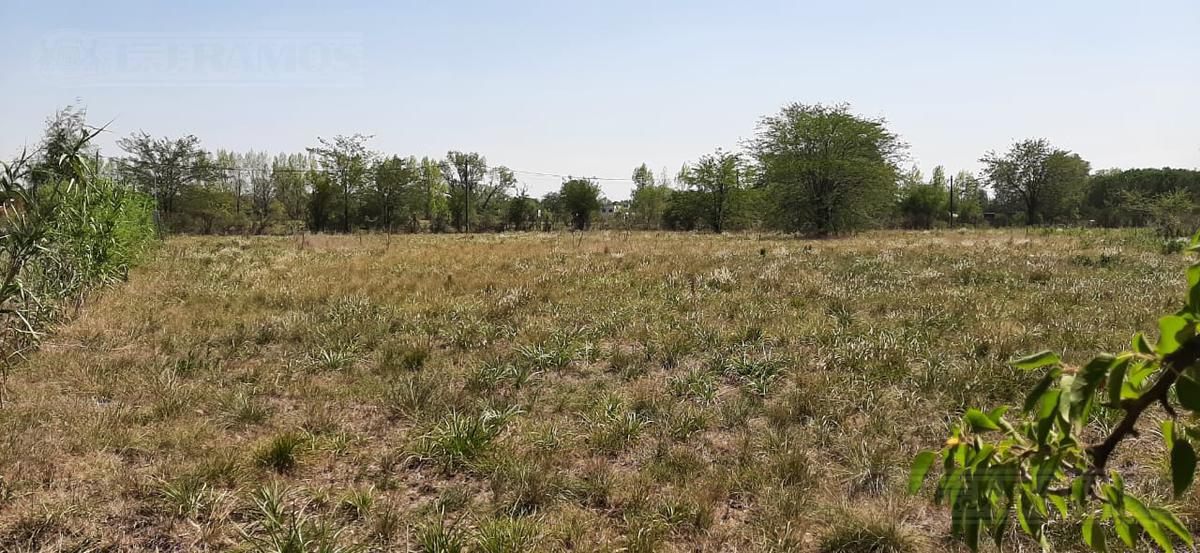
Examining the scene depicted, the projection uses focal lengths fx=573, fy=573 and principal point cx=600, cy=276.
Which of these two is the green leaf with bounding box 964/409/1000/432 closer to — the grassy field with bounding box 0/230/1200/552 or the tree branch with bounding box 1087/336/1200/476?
the tree branch with bounding box 1087/336/1200/476

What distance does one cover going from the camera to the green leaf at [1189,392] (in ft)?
2.12

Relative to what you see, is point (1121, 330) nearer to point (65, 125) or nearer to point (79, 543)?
point (79, 543)

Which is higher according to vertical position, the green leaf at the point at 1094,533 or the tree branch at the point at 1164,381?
the tree branch at the point at 1164,381

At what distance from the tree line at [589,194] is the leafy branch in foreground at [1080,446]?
113ft

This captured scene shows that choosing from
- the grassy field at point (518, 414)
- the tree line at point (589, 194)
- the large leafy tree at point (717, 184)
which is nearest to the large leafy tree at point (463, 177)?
the tree line at point (589, 194)

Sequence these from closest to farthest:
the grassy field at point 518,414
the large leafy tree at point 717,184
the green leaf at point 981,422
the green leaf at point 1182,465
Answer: the green leaf at point 1182,465 → the green leaf at point 981,422 → the grassy field at point 518,414 → the large leafy tree at point 717,184

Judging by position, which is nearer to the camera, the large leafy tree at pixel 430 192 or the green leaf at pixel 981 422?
the green leaf at pixel 981 422

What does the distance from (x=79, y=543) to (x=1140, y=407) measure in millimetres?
4155

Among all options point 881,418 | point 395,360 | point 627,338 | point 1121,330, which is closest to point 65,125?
point 395,360

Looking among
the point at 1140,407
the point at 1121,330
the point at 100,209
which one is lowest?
the point at 1121,330

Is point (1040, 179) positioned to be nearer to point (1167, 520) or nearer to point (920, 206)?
point (920, 206)

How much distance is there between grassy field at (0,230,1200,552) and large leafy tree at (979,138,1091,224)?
55732 mm

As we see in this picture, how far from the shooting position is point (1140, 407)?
0.71m

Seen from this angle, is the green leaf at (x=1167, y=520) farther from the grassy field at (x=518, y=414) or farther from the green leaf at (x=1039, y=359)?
the grassy field at (x=518, y=414)
